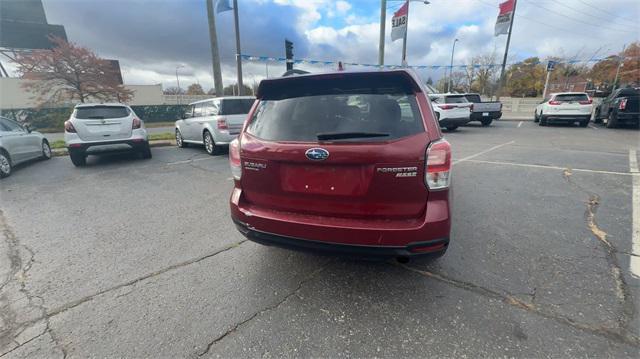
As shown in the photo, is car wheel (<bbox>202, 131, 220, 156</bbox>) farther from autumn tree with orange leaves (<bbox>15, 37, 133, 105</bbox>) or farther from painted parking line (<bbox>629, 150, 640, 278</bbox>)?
autumn tree with orange leaves (<bbox>15, 37, 133, 105</bbox>)

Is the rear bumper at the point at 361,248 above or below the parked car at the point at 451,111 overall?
below

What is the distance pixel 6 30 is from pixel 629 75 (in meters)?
83.6

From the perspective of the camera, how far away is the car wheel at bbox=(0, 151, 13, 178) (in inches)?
257

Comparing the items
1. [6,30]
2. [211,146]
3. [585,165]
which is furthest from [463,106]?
[6,30]

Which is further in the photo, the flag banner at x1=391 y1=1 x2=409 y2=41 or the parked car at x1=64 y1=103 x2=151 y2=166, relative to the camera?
the flag banner at x1=391 y1=1 x2=409 y2=41

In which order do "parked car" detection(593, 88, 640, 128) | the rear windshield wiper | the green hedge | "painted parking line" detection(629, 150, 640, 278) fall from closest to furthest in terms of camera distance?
the rear windshield wiper < "painted parking line" detection(629, 150, 640, 278) < "parked car" detection(593, 88, 640, 128) < the green hedge

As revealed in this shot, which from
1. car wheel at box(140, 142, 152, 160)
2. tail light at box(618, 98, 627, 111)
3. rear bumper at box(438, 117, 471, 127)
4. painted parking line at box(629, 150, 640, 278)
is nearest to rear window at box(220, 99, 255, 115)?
car wheel at box(140, 142, 152, 160)

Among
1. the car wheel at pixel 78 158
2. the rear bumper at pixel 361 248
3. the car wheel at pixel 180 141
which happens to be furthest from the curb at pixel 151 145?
the rear bumper at pixel 361 248

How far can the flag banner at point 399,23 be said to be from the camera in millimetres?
17938

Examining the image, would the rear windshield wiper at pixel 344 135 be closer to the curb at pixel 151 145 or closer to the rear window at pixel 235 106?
the rear window at pixel 235 106

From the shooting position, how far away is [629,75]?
138 ft

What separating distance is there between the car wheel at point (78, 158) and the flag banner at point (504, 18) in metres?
27.8

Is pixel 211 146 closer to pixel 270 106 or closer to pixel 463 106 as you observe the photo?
pixel 270 106

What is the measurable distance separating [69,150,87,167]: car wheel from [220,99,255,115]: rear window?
142 inches
